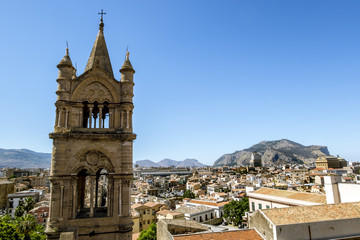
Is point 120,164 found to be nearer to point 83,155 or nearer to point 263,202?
point 83,155

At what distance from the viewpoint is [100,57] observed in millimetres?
17234

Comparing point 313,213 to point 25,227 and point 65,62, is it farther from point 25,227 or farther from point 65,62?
point 25,227

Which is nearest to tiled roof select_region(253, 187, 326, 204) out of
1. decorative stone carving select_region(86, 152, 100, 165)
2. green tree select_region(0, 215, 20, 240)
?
decorative stone carving select_region(86, 152, 100, 165)

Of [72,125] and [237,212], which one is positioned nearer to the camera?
[72,125]

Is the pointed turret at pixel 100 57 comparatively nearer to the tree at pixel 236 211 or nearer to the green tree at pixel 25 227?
the green tree at pixel 25 227

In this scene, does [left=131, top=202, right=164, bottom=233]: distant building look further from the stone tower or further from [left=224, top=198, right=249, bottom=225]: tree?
the stone tower

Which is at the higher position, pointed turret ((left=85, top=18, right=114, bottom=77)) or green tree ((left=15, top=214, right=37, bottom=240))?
pointed turret ((left=85, top=18, right=114, bottom=77))

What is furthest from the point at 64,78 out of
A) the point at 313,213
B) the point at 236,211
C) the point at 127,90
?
the point at 236,211

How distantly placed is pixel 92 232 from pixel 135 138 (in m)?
6.02

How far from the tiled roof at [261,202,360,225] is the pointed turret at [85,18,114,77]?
1446cm

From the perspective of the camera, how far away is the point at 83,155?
15406 mm

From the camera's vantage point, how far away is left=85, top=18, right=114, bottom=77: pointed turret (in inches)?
664

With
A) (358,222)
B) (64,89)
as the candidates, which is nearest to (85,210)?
(64,89)

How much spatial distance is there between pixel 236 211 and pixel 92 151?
45.9m
